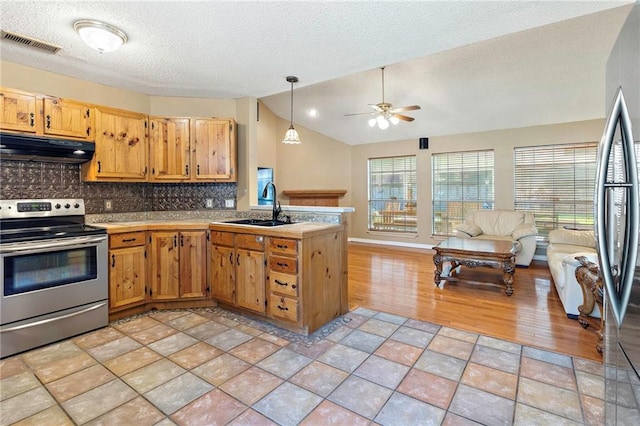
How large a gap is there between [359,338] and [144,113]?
3402mm

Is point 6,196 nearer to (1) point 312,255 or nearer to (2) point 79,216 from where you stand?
(2) point 79,216

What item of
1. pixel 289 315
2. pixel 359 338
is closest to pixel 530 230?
pixel 359 338

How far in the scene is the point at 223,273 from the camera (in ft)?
10.6

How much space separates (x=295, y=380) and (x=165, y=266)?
1.93 metres

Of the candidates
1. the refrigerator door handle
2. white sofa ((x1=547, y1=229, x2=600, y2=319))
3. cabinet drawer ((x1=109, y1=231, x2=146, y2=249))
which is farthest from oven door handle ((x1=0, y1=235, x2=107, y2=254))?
white sofa ((x1=547, y1=229, x2=600, y2=319))

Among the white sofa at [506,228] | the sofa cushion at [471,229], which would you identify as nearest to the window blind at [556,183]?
the white sofa at [506,228]

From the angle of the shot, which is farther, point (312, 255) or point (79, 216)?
point (79, 216)

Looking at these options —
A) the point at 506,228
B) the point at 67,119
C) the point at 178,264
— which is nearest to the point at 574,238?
the point at 506,228

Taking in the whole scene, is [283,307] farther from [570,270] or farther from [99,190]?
[570,270]

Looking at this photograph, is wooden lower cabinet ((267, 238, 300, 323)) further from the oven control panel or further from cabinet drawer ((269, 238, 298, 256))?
the oven control panel

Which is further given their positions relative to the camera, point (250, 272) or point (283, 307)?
point (250, 272)

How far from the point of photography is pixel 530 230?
5.11 meters

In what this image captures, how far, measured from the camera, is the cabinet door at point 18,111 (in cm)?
264

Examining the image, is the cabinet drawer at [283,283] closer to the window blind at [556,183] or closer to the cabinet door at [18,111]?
the cabinet door at [18,111]
